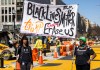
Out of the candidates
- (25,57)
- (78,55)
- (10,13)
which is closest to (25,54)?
(25,57)

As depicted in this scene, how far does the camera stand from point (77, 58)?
34.0 ft

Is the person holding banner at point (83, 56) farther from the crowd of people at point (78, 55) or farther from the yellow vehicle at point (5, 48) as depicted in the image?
the yellow vehicle at point (5, 48)

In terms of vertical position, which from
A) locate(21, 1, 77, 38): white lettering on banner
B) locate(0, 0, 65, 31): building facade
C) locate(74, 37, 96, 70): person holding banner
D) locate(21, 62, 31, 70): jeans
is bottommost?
locate(21, 62, 31, 70): jeans

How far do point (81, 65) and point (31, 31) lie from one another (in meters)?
6.63

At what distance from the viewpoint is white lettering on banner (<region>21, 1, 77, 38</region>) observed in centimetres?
1675

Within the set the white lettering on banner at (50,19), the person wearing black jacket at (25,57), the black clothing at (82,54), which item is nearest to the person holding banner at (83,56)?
the black clothing at (82,54)

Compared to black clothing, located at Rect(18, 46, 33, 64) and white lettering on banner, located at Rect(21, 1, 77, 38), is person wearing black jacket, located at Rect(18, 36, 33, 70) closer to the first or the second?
black clothing, located at Rect(18, 46, 33, 64)

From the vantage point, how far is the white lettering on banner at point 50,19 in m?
16.8

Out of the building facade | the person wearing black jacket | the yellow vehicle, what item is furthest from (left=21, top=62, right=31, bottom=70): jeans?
the building facade

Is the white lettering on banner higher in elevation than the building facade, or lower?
lower

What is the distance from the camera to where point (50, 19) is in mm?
17172

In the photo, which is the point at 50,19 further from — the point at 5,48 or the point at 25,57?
the point at 5,48

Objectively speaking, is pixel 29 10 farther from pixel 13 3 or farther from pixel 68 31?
pixel 13 3

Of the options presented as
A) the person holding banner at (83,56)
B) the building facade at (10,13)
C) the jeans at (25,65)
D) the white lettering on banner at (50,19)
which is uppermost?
the building facade at (10,13)
